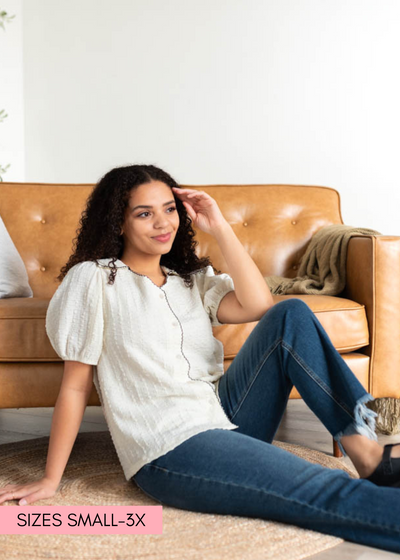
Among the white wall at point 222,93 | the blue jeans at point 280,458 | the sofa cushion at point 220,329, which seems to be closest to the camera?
the blue jeans at point 280,458

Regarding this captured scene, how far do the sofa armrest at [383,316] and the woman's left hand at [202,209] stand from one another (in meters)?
0.61

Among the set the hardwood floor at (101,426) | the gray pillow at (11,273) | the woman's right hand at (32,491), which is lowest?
the hardwood floor at (101,426)

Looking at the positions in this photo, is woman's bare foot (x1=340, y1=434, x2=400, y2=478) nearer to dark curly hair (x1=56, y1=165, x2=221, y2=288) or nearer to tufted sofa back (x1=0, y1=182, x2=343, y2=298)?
dark curly hair (x1=56, y1=165, x2=221, y2=288)

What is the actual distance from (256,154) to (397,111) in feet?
2.27

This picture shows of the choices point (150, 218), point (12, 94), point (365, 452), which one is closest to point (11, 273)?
point (150, 218)

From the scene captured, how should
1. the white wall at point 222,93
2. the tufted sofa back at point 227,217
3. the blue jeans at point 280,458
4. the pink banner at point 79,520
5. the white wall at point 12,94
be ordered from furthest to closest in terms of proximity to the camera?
1. the white wall at point 12,94
2. the white wall at point 222,93
3. the tufted sofa back at point 227,217
4. the pink banner at point 79,520
5. the blue jeans at point 280,458

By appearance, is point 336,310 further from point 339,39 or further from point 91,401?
point 339,39

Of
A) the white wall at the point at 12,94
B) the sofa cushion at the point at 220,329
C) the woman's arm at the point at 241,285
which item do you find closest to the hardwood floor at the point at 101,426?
the sofa cushion at the point at 220,329

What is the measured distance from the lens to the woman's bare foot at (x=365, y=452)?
1.28 metres

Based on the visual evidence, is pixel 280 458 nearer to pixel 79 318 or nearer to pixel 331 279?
pixel 79 318

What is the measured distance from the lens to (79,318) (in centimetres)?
138

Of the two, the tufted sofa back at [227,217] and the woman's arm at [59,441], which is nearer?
the woman's arm at [59,441]

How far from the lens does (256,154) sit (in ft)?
10.5

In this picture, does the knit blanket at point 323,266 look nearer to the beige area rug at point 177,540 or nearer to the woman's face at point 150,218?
the woman's face at point 150,218
